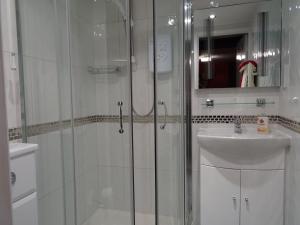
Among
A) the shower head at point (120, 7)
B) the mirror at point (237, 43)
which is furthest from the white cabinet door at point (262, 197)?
the shower head at point (120, 7)

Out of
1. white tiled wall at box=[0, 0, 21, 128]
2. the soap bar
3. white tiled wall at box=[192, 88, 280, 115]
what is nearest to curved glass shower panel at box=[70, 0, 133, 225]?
white tiled wall at box=[0, 0, 21, 128]

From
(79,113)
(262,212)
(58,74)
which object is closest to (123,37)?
(58,74)

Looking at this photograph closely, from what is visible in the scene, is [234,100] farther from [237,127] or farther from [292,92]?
[292,92]

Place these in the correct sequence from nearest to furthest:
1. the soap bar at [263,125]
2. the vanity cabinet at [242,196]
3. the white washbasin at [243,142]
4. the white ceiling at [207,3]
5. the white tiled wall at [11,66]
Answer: the white tiled wall at [11,66] → the white washbasin at [243,142] → the vanity cabinet at [242,196] → the soap bar at [263,125] → the white ceiling at [207,3]

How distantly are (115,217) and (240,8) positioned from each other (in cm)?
198

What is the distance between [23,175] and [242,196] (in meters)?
1.48

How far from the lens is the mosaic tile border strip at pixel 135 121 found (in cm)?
141

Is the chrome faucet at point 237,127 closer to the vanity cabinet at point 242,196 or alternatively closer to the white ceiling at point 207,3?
the vanity cabinet at point 242,196

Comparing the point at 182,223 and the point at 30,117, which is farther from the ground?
the point at 30,117

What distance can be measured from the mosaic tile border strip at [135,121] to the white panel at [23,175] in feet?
0.95

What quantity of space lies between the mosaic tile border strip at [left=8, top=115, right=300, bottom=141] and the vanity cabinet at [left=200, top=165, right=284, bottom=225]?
1.31 feet

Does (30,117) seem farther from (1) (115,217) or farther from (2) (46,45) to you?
(1) (115,217)

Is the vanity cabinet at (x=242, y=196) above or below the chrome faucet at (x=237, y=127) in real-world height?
below

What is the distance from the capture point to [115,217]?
1858mm
